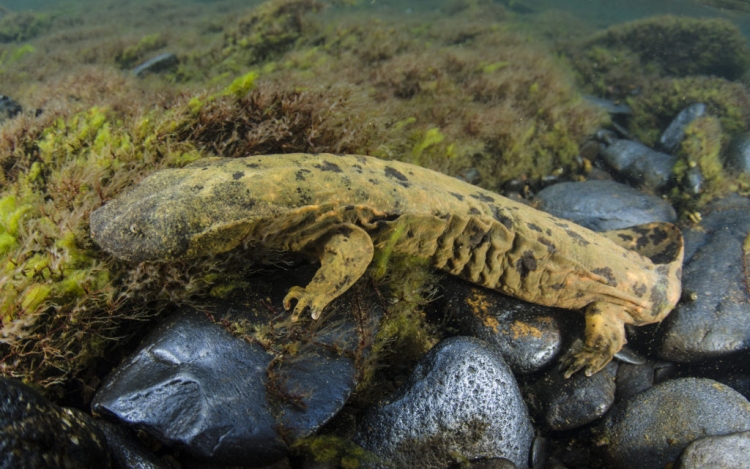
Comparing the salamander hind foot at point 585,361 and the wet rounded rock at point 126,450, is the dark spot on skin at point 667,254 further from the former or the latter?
the wet rounded rock at point 126,450

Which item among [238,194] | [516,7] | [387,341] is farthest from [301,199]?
[516,7]

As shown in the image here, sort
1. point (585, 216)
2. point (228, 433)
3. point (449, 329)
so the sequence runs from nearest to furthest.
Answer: point (228, 433), point (449, 329), point (585, 216)

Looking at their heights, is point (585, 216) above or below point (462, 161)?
below

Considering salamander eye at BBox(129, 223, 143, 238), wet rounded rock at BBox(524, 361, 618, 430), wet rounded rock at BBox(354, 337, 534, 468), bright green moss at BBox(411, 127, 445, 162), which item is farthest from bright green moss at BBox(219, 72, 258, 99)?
wet rounded rock at BBox(524, 361, 618, 430)

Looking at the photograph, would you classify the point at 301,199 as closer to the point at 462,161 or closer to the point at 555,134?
the point at 462,161

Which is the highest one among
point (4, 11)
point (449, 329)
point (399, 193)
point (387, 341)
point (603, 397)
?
point (4, 11)

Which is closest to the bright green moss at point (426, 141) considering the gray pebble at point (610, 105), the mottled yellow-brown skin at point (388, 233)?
the mottled yellow-brown skin at point (388, 233)

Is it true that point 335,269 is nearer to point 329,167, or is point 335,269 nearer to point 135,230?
point 329,167
